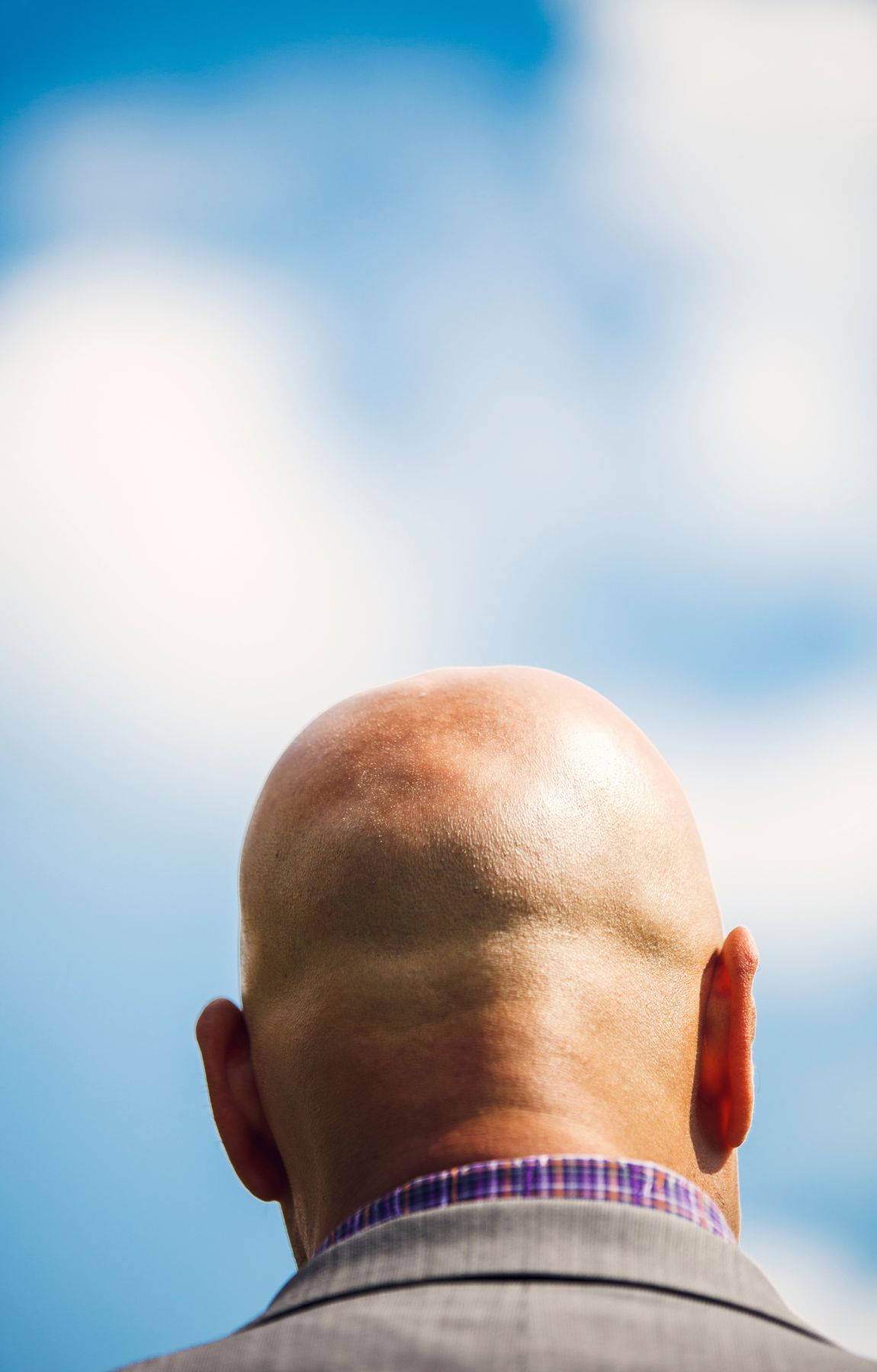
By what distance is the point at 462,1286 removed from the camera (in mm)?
1553

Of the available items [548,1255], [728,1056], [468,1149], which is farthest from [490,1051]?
[728,1056]

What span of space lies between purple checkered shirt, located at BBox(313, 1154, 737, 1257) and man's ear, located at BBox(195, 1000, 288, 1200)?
0.63m

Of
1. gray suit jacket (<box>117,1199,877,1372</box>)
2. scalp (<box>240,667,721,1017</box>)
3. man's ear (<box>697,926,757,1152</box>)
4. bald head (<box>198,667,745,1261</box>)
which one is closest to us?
gray suit jacket (<box>117,1199,877,1372</box>)

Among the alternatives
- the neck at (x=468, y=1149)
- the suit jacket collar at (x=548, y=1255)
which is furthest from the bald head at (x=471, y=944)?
the suit jacket collar at (x=548, y=1255)

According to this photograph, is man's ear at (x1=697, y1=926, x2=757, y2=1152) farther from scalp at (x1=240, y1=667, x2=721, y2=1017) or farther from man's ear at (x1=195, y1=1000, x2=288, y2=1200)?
man's ear at (x1=195, y1=1000, x2=288, y2=1200)

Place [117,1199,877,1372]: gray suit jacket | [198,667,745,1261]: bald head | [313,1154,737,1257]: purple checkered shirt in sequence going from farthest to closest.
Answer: [198,667,745,1261]: bald head < [313,1154,737,1257]: purple checkered shirt < [117,1199,877,1372]: gray suit jacket

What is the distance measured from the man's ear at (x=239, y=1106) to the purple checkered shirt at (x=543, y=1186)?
63 cm

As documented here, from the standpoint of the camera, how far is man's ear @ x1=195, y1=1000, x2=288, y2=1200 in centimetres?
246

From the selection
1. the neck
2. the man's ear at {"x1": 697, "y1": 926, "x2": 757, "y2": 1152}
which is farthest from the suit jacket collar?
the man's ear at {"x1": 697, "y1": 926, "x2": 757, "y2": 1152}

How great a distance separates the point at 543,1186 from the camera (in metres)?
1.73

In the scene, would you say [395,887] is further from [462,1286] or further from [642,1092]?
[462,1286]

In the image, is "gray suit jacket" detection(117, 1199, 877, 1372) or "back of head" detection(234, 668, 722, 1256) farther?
"back of head" detection(234, 668, 722, 1256)

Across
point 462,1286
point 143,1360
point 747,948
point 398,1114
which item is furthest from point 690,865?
point 143,1360

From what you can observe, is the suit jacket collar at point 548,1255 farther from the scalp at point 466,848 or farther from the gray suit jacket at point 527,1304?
the scalp at point 466,848
